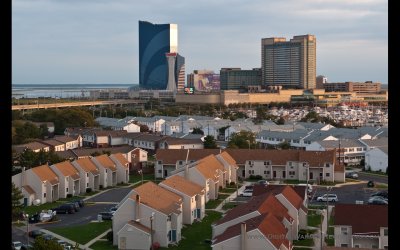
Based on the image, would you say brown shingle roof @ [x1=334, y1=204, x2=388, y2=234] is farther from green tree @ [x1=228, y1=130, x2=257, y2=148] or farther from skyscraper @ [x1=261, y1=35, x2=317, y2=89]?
skyscraper @ [x1=261, y1=35, x2=317, y2=89]

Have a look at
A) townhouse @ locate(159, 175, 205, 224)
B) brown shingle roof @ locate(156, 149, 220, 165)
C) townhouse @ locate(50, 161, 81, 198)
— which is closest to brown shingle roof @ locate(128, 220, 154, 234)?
townhouse @ locate(159, 175, 205, 224)

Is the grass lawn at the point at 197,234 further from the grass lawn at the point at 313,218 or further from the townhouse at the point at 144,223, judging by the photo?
the grass lawn at the point at 313,218

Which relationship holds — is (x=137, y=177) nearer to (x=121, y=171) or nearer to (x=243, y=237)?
(x=121, y=171)

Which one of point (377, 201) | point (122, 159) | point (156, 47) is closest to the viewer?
point (377, 201)

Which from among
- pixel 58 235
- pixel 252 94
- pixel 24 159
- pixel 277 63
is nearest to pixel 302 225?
pixel 58 235

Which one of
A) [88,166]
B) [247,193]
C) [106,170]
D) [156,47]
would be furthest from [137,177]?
[156,47]

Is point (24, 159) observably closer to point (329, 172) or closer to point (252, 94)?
point (329, 172)
